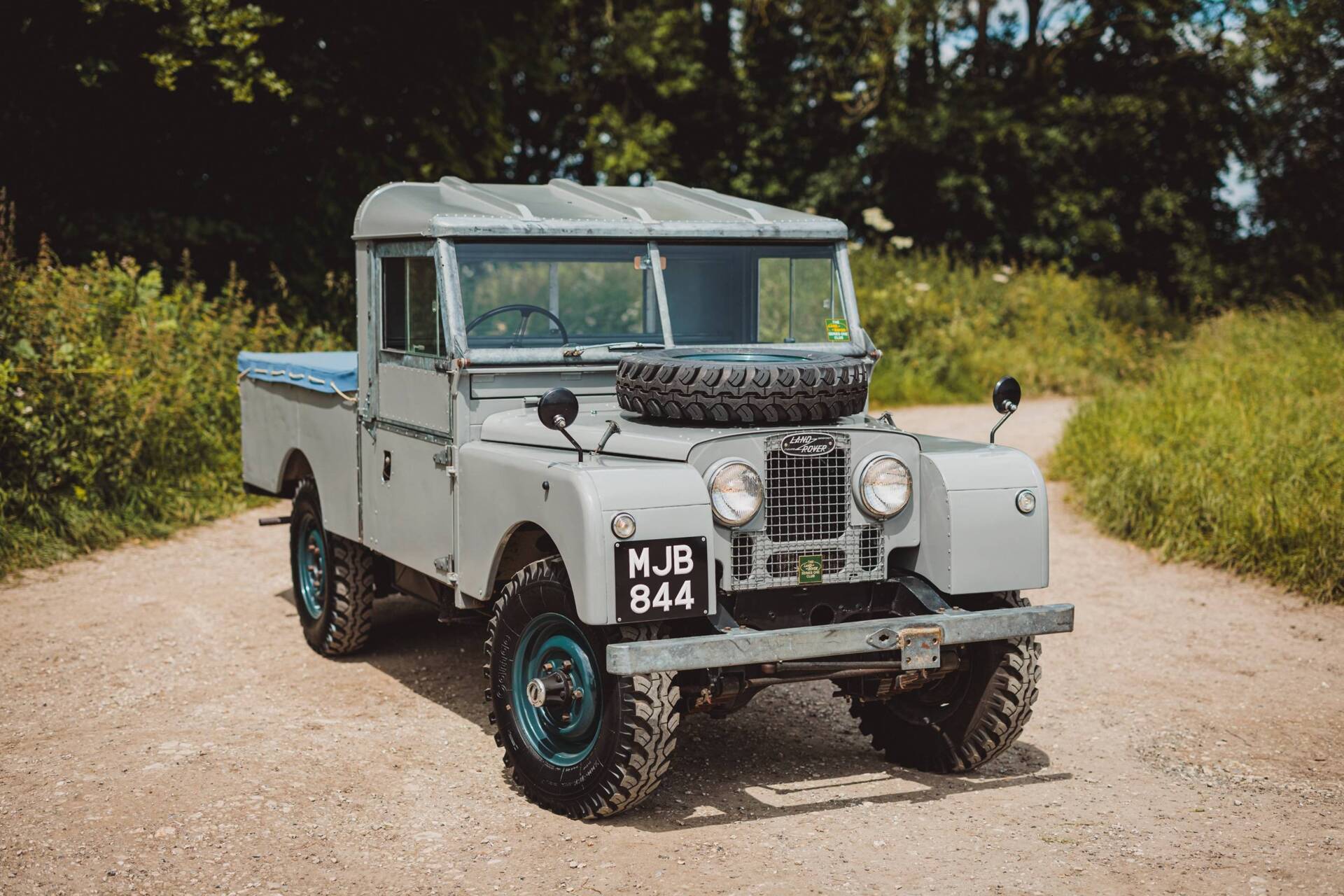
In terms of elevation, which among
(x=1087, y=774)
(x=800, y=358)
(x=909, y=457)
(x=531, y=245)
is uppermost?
(x=531, y=245)

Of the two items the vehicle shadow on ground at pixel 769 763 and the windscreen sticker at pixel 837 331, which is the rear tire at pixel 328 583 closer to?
the vehicle shadow on ground at pixel 769 763

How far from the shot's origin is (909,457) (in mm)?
5414

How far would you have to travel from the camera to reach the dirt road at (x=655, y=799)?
15.4 ft

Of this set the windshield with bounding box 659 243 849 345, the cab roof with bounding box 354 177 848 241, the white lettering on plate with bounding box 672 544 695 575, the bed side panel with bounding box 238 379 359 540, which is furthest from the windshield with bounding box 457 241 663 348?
the white lettering on plate with bounding box 672 544 695 575

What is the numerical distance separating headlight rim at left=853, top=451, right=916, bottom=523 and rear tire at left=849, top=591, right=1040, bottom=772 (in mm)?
582

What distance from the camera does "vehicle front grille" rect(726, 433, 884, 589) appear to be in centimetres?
518

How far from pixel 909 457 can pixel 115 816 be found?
319 cm

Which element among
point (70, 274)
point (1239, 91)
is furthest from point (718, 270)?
point (1239, 91)

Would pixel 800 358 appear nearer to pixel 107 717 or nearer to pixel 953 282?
pixel 107 717

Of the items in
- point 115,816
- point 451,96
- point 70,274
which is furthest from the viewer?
point 451,96

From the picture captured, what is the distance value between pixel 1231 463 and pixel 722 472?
21.1ft

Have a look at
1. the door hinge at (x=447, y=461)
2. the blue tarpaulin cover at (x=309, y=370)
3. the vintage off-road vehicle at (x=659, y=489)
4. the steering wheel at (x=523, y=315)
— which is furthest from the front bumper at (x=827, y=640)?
the blue tarpaulin cover at (x=309, y=370)

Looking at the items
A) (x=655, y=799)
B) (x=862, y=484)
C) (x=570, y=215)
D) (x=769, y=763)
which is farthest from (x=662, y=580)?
(x=570, y=215)

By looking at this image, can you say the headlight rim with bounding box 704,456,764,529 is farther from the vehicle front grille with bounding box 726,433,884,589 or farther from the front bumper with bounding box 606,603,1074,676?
the front bumper with bounding box 606,603,1074,676
